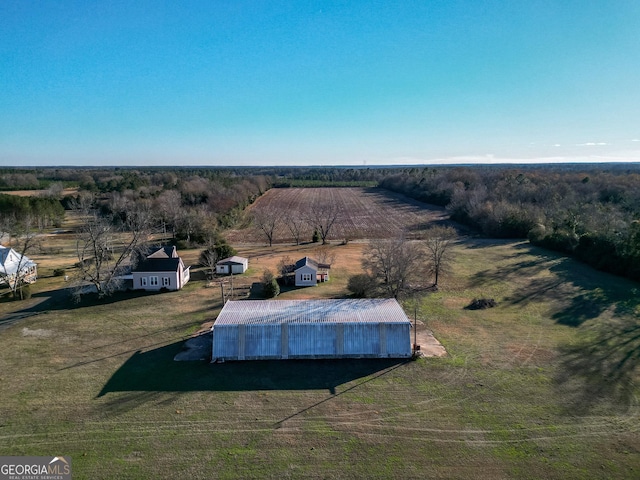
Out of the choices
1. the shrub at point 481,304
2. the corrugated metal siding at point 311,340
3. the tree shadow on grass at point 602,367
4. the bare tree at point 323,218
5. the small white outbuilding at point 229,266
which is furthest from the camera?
the bare tree at point 323,218

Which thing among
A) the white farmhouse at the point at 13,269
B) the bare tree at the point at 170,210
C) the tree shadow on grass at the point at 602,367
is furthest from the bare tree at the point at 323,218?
the tree shadow on grass at the point at 602,367

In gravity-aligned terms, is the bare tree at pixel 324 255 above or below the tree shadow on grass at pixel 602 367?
above

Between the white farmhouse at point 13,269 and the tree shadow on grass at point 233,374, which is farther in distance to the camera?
the white farmhouse at point 13,269

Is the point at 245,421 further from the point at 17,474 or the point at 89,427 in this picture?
the point at 17,474

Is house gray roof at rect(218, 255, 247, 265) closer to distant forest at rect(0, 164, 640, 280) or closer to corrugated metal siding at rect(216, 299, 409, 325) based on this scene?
distant forest at rect(0, 164, 640, 280)

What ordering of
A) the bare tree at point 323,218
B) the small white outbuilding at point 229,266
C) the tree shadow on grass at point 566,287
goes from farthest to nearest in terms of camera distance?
1. the bare tree at point 323,218
2. the small white outbuilding at point 229,266
3. the tree shadow on grass at point 566,287

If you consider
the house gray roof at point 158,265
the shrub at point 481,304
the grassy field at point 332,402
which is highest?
the house gray roof at point 158,265

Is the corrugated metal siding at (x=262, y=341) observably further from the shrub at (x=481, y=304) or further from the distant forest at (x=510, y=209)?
the distant forest at (x=510, y=209)

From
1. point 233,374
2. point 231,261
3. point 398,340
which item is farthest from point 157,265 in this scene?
point 398,340
